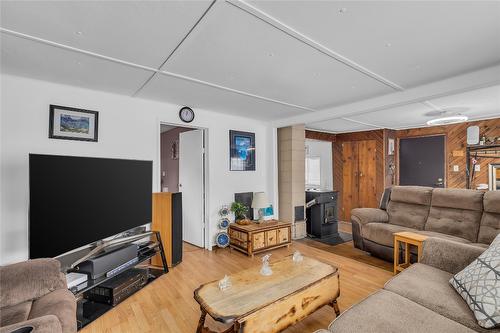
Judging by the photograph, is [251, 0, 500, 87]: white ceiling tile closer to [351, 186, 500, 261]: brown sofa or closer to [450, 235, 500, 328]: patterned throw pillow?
[450, 235, 500, 328]: patterned throw pillow

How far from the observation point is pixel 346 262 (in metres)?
3.30

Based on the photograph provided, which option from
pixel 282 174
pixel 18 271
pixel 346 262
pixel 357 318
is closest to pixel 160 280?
pixel 18 271

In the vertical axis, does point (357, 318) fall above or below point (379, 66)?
below

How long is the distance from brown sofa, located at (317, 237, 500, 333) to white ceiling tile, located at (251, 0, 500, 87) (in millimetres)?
1599

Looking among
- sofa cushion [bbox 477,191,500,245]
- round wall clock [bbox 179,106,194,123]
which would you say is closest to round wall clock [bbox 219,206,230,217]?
round wall clock [bbox 179,106,194,123]

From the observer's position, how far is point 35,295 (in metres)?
1.63

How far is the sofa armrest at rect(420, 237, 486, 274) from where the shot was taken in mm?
1853

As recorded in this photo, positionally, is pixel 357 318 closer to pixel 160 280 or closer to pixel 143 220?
pixel 160 280

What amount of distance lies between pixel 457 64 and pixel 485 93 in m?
1.44

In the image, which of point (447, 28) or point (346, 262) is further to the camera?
point (346, 262)

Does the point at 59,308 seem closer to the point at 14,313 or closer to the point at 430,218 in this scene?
the point at 14,313

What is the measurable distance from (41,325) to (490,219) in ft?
14.0

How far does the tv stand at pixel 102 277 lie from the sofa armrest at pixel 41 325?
2.72 feet

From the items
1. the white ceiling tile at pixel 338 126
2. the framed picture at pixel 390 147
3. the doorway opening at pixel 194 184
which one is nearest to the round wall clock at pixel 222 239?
the doorway opening at pixel 194 184
